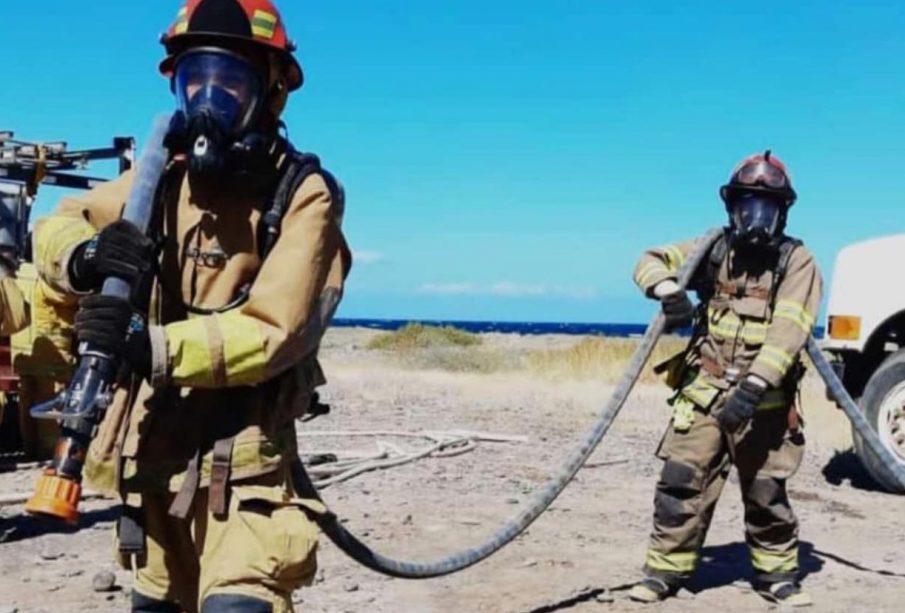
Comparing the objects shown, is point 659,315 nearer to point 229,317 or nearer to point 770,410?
point 770,410

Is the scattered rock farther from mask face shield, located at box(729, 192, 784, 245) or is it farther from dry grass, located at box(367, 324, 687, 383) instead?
dry grass, located at box(367, 324, 687, 383)

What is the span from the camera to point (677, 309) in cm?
564

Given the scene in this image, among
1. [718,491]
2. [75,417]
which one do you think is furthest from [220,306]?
[718,491]

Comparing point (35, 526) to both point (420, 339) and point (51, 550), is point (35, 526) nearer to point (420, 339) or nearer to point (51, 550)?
point (51, 550)

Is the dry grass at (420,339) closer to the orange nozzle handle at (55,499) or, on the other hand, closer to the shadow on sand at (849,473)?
the shadow on sand at (849,473)

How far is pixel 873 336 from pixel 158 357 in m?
7.32

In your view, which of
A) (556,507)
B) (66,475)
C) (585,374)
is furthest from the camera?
(585,374)

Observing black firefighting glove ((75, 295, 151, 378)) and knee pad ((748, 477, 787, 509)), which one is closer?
black firefighting glove ((75, 295, 151, 378))

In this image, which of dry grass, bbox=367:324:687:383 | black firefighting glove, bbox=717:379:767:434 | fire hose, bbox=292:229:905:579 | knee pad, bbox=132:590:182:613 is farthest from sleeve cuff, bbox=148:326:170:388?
dry grass, bbox=367:324:687:383

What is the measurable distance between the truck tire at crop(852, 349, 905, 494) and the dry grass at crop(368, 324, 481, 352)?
23.2 meters

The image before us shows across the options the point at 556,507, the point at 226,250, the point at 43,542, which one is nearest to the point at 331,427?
the point at 556,507

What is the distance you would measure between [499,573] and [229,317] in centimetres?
374

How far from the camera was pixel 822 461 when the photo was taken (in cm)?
1042

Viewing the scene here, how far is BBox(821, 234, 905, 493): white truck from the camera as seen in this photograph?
8.58m
